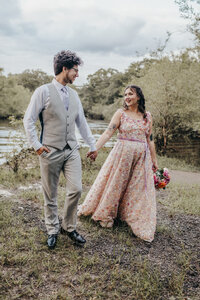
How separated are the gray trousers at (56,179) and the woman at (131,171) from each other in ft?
2.35

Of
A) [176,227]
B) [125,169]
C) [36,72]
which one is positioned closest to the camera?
[125,169]

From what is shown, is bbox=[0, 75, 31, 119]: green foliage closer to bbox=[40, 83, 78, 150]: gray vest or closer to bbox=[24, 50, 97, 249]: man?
bbox=[24, 50, 97, 249]: man

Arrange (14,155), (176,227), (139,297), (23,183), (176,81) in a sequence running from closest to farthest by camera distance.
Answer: (139,297) → (176,227) → (23,183) → (14,155) → (176,81)

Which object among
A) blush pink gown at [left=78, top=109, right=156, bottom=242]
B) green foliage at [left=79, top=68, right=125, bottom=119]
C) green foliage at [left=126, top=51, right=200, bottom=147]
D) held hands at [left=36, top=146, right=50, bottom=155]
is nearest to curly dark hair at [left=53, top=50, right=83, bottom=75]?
held hands at [left=36, top=146, right=50, bottom=155]

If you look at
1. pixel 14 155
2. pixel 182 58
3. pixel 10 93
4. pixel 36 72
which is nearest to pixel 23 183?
pixel 14 155

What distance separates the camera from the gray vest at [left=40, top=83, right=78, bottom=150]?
3.12m

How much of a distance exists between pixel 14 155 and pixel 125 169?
4.20 meters

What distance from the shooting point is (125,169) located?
13.3 ft

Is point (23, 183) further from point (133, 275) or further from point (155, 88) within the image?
point (155, 88)

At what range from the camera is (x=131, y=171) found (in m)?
4.14

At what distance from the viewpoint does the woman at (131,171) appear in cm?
402

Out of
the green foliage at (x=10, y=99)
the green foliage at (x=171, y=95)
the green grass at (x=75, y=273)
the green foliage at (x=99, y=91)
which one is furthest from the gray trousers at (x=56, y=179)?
the green foliage at (x=99, y=91)

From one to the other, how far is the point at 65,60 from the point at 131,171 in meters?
1.85

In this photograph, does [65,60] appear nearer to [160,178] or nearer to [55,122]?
[55,122]
